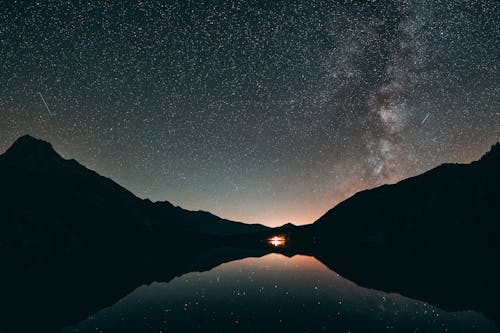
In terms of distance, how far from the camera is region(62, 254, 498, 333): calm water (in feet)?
68.1

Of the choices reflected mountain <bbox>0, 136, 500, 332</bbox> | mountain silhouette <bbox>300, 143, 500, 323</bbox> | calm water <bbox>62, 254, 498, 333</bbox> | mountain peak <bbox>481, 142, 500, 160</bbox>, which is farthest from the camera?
mountain peak <bbox>481, 142, 500, 160</bbox>

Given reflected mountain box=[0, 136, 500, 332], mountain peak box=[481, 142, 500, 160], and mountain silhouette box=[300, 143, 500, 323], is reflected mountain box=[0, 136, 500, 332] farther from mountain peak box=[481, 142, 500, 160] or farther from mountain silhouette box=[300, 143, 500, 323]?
mountain peak box=[481, 142, 500, 160]

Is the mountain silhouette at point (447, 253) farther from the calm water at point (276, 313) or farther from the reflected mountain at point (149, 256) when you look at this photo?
the calm water at point (276, 313)

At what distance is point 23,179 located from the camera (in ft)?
513

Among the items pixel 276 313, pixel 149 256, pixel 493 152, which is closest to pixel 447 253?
pixel 493 152

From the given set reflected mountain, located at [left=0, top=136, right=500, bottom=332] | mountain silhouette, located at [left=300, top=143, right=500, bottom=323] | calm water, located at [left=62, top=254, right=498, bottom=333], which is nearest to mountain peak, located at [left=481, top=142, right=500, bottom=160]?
mountain silhouette, located at [left=300, top=143, right=500, bottom=323]

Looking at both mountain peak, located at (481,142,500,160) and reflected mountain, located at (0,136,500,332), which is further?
mountain peak, located at (481,142,500,160)

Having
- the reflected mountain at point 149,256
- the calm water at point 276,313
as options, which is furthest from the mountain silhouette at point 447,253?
the calm water at point 276,313

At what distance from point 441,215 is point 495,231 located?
119ft

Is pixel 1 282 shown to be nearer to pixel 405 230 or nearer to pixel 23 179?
pixel 23 179

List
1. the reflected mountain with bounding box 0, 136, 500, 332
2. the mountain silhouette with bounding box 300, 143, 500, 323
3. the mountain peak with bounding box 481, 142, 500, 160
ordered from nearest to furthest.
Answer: the reflected mountain with bounding box 0, 136, 500, 332 → the mountain silhouette with bounding box 300, 143, 500, 323 → the mountain peak with bounding box 481, 142, 500, 160

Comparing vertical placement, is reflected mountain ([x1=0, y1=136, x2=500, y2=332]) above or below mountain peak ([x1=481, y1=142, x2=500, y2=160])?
below

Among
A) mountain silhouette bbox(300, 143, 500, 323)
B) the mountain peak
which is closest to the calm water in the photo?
mountain silhouette bbox(300, 143, 500, 323)

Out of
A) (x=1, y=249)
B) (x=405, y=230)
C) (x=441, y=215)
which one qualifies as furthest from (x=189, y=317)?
(x=405, y=230)
